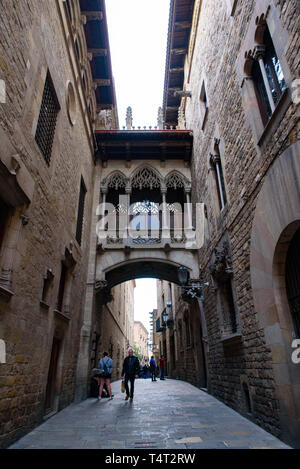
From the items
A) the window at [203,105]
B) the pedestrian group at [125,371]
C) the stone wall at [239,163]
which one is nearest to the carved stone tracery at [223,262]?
the stone wall at [239,163]

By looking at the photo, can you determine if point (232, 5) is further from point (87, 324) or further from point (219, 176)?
point (87, 324)

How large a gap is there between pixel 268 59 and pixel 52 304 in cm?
610

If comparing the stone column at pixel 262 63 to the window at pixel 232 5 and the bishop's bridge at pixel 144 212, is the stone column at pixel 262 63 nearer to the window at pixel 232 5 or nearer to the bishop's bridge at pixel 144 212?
the window at pixel 232 5

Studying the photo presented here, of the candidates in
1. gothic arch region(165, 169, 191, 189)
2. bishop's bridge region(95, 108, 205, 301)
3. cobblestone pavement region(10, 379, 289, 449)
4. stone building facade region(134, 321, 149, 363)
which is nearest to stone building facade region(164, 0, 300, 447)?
cobblestone pavement region(10, 379, 289, 449)

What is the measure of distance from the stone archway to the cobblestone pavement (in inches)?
24.7

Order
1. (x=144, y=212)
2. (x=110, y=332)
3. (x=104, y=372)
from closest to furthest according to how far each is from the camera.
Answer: (x=104, y=372) → (x=144, y=212) → (x=110, y=332)

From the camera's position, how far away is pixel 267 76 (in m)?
4.66

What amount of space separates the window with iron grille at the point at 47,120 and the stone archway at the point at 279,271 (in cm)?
430

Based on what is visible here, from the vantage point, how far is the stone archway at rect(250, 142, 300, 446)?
11.8 feet

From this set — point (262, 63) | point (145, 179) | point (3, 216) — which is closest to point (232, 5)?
point (262, 63)

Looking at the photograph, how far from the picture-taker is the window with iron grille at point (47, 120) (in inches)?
228

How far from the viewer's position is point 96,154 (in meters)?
12.0

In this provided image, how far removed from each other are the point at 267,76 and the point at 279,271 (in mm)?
3105

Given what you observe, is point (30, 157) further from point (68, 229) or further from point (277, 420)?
point (277, 420)
